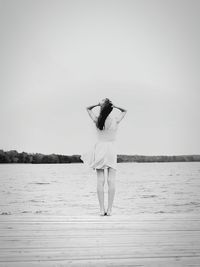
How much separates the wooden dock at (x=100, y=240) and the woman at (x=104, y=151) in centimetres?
23

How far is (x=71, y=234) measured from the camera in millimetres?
2516

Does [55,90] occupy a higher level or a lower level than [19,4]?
higher

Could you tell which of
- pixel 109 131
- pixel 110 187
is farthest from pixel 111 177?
pixel 109 131

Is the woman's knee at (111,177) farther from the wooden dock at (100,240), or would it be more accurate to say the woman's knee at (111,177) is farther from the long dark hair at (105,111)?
the long dark hair at (105,111)

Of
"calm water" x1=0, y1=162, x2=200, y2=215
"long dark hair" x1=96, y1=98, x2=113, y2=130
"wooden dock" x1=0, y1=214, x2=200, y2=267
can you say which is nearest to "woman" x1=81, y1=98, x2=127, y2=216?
"long dark hair" x1=96, y1=98, x2=113, y2=130

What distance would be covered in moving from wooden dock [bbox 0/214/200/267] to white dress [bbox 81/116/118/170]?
1.38ft

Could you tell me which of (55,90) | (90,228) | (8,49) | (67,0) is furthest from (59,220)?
(55,90)

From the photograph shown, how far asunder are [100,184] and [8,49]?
51.2 ft

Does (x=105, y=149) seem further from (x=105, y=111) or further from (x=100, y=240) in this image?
(x=100, y=240)

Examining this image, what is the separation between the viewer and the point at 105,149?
3.30 meters

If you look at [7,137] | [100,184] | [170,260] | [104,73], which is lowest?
[170,260]

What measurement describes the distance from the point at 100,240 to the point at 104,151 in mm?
1069

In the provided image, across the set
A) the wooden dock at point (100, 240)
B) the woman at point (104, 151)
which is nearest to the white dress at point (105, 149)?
the woman at point (104, 151)

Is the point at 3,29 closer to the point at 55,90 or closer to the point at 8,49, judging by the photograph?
the point at 8,49
